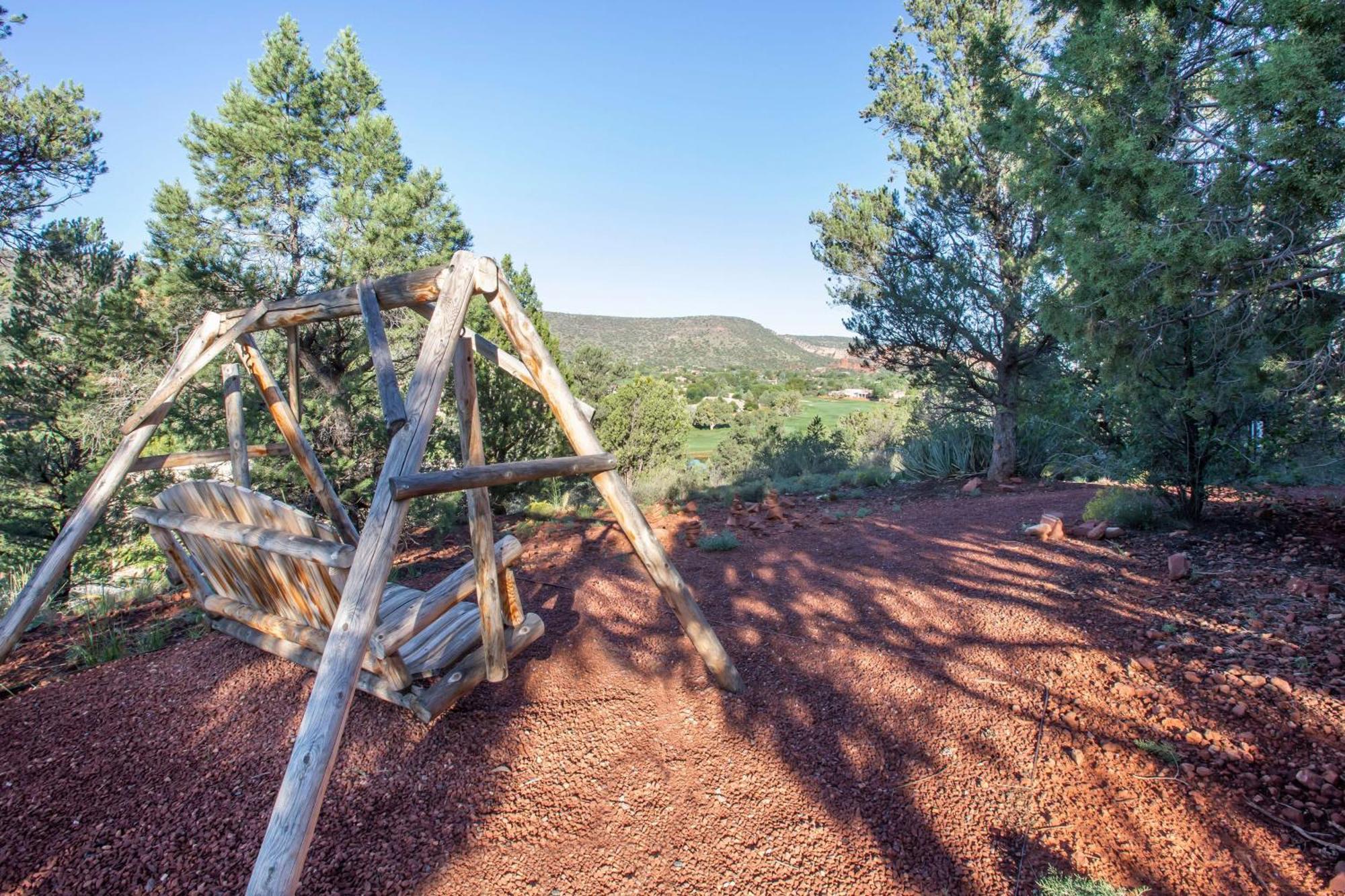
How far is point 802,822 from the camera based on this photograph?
1.97m

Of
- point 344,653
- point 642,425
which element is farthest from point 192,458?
point 642,425

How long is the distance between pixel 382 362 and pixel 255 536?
99 centimetres

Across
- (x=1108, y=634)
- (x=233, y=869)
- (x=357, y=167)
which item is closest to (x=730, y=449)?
(x=357, y=167)

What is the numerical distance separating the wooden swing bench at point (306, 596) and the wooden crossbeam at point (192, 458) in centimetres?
49

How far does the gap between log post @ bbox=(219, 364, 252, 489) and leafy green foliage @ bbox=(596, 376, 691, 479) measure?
41.5ft

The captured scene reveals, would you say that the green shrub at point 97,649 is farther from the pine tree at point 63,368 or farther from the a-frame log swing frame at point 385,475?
the pine tree at point 63,368

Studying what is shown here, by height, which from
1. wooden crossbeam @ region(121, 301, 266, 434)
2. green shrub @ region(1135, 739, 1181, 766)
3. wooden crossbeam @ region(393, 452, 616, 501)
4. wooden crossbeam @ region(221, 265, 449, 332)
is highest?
wooden crossbeam @ region(221, 265, 449, 332)

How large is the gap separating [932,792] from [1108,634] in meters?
1.70

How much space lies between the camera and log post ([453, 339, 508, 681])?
101 inches

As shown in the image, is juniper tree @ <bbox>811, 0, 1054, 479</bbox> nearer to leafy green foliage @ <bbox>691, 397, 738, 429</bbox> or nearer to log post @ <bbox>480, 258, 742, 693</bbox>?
log post @ <bbox>480, 258, 742, 693</bbox>

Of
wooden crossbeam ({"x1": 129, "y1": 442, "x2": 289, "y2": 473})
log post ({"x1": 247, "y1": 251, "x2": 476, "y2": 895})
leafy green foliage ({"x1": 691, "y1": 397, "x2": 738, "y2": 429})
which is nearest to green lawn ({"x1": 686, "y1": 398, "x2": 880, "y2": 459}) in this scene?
leafy green foliage ({"x1": 691, "y1": 397, "x2": 738, "y2": 429})

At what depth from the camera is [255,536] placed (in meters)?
2.31

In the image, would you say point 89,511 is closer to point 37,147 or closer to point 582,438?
point 582,438

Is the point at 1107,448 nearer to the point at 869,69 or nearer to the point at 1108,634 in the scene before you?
the point at 1108,634
